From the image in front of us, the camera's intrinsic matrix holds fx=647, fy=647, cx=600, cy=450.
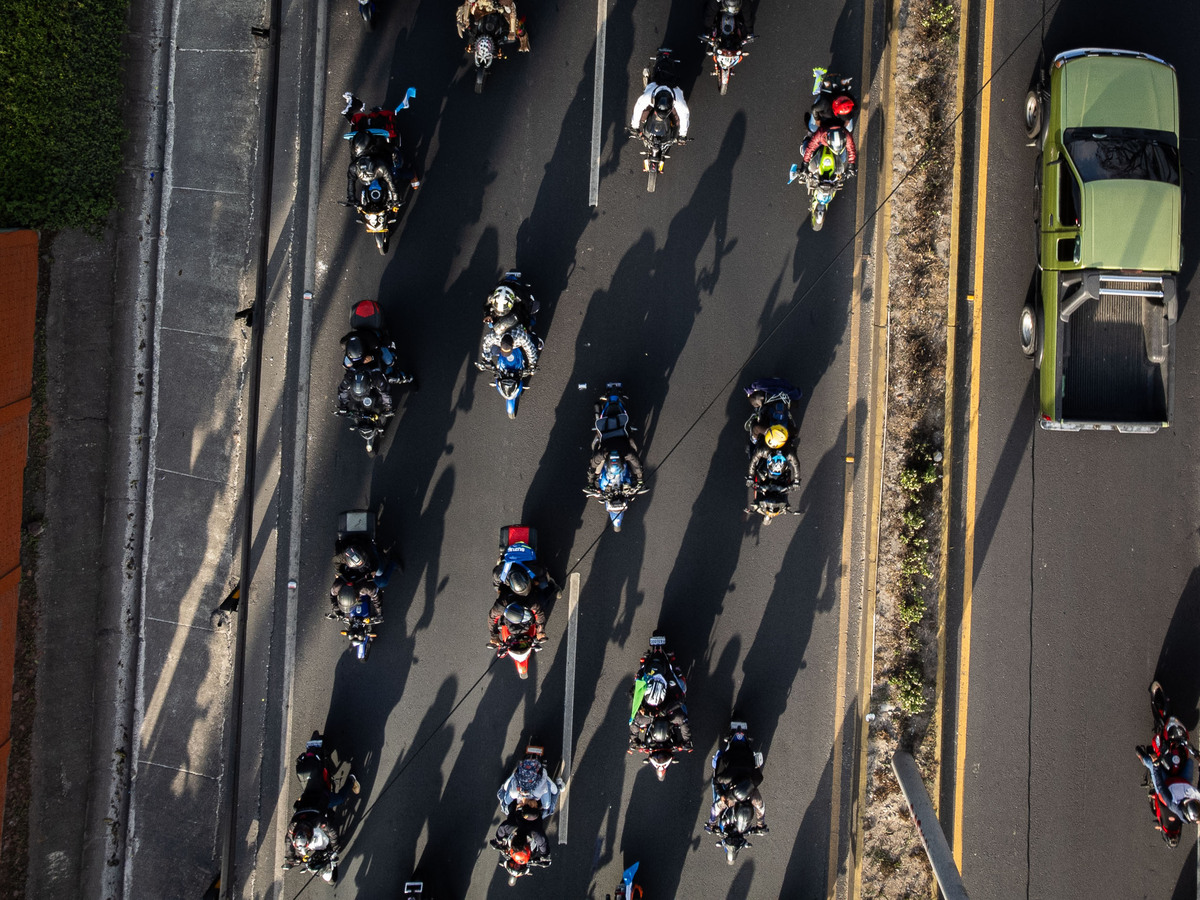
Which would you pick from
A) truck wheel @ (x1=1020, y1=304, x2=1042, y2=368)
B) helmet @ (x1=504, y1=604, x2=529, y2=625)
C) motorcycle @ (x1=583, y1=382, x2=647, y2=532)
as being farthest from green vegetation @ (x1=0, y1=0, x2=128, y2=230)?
truck wheel @ (x1=1020, y1=304, x2=1042, y2=368)

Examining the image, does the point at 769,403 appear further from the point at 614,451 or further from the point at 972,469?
the point at 972,469

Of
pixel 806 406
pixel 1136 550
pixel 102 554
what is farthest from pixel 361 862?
pixel 1136 550

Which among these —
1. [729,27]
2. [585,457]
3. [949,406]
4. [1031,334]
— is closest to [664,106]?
[729,27]

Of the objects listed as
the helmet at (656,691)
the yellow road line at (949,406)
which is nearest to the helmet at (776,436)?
the yellow road line at (949,406)

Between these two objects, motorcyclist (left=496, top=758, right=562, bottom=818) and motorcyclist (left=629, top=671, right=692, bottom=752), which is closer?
motorcyclist (left=629, top=671, right=692, bottom=752)

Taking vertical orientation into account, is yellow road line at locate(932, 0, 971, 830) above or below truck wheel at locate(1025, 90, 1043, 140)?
below

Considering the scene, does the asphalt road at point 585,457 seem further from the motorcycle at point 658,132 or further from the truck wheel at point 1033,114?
the truck wheel at point 1033,114

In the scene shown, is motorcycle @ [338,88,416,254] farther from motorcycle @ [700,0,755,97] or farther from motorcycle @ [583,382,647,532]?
motorcycle @ [700,0,755,97]
